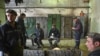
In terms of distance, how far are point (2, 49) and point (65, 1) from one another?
1311 cm

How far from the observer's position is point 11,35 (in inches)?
159

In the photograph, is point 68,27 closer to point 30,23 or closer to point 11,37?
point 30,23

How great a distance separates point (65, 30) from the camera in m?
17.1

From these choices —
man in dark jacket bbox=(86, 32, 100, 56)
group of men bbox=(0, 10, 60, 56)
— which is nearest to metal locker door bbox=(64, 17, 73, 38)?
group of men bbox=(0, 10, 60, 56)

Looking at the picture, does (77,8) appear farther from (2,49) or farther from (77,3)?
(2,49)

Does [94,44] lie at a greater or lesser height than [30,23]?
greater

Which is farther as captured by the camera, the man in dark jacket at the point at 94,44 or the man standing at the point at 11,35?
the man standing at the point at 11,35

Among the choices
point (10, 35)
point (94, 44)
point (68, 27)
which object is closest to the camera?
point (94, 44)

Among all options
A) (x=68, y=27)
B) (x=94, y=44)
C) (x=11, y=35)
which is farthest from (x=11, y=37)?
(x=68, y=27)

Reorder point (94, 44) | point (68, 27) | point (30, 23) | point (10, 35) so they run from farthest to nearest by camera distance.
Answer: point (68, 27) → point (30, 23) → point (10, 35) → point (94, 44)

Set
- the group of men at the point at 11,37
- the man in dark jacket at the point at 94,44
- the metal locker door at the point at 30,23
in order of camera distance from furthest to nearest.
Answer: the metal locker door at the point at 30,23 < the group of men at the point at 11,37 < the man in dark jacket at the point at 94,44

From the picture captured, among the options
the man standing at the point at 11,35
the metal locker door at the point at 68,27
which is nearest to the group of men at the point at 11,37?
the man standing at the point at 11,35

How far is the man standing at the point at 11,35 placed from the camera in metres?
3.97

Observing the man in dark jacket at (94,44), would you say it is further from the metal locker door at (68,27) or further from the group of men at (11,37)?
the metal locker door at (68,27)
